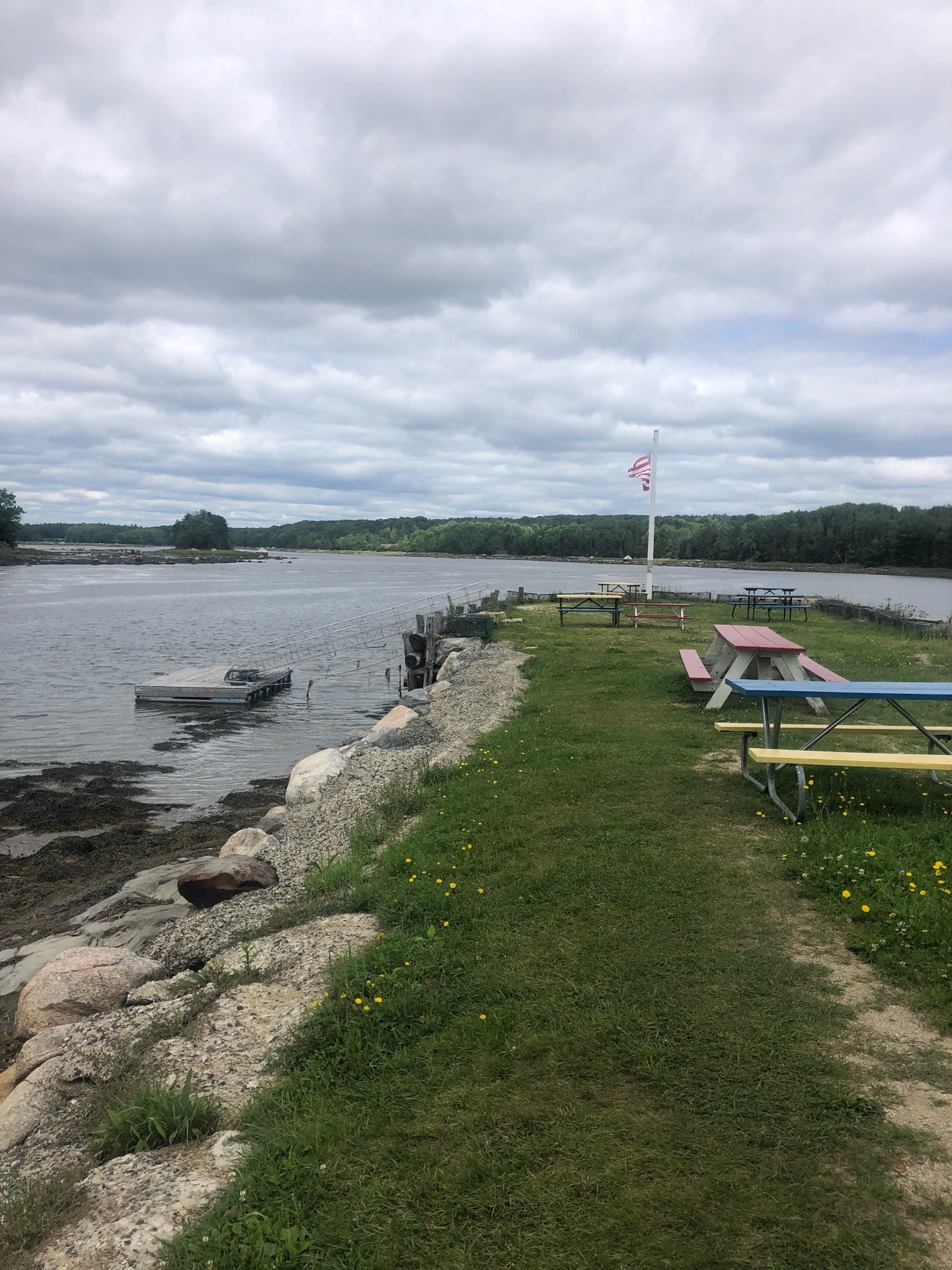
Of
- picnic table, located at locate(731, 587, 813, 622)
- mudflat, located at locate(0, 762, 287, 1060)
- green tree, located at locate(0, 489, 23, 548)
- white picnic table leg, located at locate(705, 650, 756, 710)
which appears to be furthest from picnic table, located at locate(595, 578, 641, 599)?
green tree, located at locate(0, 489, 23, 548)

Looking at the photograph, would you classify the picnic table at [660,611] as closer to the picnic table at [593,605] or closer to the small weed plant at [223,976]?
the picnic table at [593,605]

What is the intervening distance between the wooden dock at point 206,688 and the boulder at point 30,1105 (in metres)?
18.7

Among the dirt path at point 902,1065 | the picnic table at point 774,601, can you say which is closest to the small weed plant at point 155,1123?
the dirt path at point 902,1065

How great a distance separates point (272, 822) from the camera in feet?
30.2

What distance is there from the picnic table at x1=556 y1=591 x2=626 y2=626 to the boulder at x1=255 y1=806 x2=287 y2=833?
1385 cm

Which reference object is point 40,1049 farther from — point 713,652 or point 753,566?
point 753,566

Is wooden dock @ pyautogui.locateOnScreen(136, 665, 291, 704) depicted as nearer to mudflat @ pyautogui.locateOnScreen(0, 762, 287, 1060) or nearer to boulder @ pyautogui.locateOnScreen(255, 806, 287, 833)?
mudflat @ pyautogui.locateOnScreen(0, 762, 287, 1060)

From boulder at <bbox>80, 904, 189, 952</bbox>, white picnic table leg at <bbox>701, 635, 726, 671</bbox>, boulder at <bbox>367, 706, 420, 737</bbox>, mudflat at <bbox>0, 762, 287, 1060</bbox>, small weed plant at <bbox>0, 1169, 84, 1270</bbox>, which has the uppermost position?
white picnic table leg at <bbox>701, 635, 726, 671</bbox>

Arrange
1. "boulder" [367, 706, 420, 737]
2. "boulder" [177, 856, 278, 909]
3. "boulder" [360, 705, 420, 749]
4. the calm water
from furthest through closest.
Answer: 1. the calm water
2. "boulder" [367, 706, 420, 737]
3. "boulder" [360, 705, 420, 749]
4. "boulder" [177, 856, 278, 909]

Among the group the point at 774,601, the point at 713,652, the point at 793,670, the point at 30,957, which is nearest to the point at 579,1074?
the point at 30,957

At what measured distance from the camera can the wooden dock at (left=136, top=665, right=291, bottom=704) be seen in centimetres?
2231

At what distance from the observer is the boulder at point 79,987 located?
16.3ft

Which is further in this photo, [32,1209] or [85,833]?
[85,833]

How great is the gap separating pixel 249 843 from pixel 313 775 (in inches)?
87.4
